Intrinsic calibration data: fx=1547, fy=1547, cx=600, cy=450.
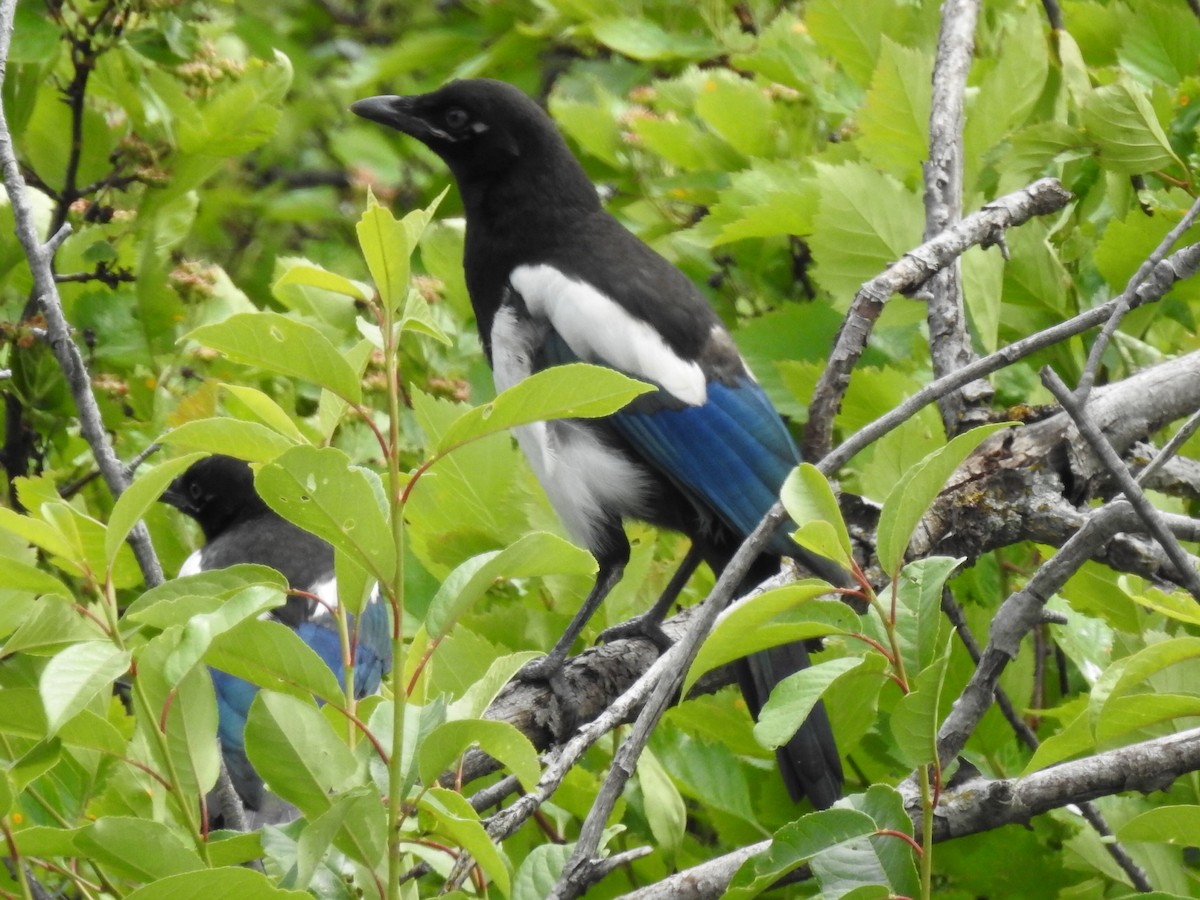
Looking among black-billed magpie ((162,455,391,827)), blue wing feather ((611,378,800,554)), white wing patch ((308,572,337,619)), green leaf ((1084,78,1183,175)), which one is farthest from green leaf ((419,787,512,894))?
white wing patch ((308,572,337,619))

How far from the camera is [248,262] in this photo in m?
6.00

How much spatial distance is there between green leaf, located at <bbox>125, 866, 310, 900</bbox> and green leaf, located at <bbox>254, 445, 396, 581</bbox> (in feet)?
0.84

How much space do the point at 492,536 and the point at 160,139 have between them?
1106mm

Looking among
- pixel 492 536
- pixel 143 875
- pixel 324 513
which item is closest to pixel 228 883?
pixel 143 875

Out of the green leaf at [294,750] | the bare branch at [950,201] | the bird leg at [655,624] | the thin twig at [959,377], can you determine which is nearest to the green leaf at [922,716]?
the thin twig at [959,377]

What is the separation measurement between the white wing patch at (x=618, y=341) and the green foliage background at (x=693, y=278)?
216mm

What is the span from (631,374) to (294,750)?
1.92m

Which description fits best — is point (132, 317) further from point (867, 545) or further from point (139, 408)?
point (867, 545)

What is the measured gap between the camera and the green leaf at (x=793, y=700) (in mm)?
1241

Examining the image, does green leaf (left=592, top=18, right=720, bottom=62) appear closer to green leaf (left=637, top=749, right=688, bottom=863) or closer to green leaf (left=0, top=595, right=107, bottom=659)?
green leaf (left=637, top=749, right=688, bottom=863)

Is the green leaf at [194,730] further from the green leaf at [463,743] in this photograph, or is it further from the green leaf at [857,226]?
the green leaf at [857,226]

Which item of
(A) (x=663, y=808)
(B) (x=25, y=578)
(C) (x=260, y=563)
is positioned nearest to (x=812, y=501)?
(B) (x=25, y=578)

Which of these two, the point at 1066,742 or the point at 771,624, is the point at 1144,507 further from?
the point at 771,624

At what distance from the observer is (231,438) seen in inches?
53.2
